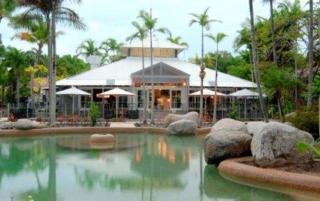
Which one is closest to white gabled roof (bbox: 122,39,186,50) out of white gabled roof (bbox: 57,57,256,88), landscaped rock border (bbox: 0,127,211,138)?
white gabled roof (bbox: 57,57,256,88)

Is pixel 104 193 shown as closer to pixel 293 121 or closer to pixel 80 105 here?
pixel 293 121

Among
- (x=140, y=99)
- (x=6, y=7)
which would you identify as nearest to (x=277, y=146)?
(x=6, y=7)

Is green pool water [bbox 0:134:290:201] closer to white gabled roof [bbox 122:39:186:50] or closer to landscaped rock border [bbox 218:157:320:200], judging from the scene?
landscaped rock border [bbox 218:157:320:200]

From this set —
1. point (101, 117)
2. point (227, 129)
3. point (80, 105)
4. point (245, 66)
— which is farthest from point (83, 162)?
point (245, 66)

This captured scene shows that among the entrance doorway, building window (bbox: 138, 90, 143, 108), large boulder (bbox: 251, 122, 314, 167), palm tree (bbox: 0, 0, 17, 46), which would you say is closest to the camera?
large boulder (bbox: 251, 122, 314, 167)

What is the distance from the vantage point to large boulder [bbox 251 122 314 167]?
40.5 feet

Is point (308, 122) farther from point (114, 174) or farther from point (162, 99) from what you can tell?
point (162, 99)

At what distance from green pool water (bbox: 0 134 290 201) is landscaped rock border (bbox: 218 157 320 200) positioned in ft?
0.96

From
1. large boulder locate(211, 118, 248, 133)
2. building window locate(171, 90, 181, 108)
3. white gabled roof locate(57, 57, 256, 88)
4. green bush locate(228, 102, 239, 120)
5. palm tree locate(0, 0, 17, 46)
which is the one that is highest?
palm tree locate(0, 0, 17, 46)

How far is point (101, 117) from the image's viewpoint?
34312mm

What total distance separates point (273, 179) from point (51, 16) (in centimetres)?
2243

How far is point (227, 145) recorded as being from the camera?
556 inches

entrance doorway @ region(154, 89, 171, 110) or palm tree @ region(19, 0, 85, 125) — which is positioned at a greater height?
palm tree @ region(19, 0, 85, 125)

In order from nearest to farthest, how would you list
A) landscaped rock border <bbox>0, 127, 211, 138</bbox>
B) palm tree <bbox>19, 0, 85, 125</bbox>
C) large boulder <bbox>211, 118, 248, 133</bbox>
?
large boulder <bbox>211, 118, 248, 133</bbox> → landscaped rock border <bbox>0, 127, 211, 138</bbox> → palm tree <bbox>19, 0, 85, 125</bbox>
